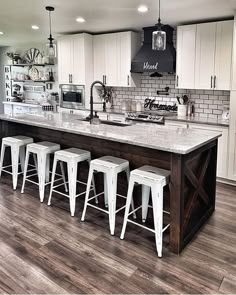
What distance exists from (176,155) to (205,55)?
2.75m

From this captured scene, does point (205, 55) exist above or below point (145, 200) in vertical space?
above

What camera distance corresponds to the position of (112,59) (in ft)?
18.8

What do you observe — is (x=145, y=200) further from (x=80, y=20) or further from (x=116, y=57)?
(x=116, y=57)

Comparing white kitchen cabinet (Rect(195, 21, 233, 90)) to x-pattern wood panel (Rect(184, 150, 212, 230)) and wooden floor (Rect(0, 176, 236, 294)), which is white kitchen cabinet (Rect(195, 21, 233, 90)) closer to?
x-pattern wood panel (Rect(184, 150, 212, 230))

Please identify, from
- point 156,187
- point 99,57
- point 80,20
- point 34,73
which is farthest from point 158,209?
point 34,73

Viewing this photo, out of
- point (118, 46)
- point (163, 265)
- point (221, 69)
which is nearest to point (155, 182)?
point (163, 265)

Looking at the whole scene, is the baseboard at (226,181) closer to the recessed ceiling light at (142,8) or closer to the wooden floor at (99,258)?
the wooden floor at (99,258)

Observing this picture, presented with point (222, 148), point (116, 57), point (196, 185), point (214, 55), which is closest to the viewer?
point (196, 185)

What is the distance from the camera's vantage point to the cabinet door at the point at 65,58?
603 centimetres

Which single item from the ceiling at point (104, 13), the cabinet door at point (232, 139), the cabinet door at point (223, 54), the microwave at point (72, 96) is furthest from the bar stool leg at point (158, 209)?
the microwave at point (72, 96)

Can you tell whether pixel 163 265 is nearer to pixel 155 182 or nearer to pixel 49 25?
pixel 155 182

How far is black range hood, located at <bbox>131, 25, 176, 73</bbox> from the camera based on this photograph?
493 centimetres

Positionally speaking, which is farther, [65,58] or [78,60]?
[65,58]

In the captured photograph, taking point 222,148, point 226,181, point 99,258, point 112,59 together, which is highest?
point 112,59
